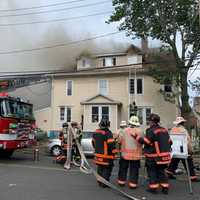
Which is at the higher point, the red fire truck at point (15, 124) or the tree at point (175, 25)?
the tree at point (175, 25)

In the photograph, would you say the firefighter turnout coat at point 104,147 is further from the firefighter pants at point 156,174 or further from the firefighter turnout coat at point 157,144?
the firefighter pants at point 156,174

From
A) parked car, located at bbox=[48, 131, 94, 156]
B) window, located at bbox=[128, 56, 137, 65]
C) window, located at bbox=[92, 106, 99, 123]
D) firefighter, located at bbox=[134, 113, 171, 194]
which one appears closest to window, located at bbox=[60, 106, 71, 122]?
window, located at bbox=[92, 106, 99, 123]

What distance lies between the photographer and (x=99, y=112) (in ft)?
105

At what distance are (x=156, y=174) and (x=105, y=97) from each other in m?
24.0

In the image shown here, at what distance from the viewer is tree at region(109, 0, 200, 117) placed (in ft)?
83.3

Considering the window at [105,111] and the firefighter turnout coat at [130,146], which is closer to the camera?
the firefighter turnout coat at [130,146]

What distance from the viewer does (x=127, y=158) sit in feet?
27.6

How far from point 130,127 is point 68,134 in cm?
453

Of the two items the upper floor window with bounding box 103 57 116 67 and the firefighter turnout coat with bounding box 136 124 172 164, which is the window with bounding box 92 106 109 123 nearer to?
the upper floor window with bounding box 103 57 116 67

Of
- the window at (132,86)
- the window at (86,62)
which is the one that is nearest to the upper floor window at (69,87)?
the window at (86,62)

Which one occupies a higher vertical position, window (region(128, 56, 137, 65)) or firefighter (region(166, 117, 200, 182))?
window (region(128, 56, 137, 65))

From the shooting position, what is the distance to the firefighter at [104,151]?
8.59 m

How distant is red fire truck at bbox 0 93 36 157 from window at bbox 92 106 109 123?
1714 centimetres

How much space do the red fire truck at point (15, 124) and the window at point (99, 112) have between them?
1714 cm
